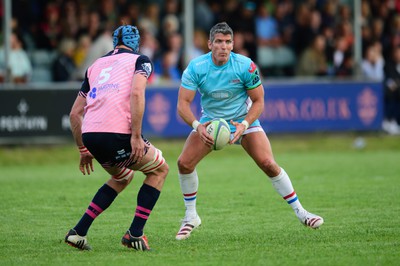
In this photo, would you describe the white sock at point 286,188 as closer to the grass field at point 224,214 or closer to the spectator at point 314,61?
the grass field at point 224,214

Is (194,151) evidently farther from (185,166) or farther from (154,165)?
(154,165)

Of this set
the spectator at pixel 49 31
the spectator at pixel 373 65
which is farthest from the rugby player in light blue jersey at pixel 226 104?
the spectator at pixel 373 65

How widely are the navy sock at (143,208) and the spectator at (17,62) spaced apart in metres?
10.7

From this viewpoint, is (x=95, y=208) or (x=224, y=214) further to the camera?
(x=224, y=214)

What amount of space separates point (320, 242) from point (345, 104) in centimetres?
1293

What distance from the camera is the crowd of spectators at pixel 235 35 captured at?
1953 centimetres

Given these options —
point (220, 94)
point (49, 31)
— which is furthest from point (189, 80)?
point (49, 31)

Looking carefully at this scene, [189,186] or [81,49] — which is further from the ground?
Result: [189,186]

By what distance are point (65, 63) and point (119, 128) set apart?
11272 mm

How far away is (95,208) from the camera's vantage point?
28.2 ft

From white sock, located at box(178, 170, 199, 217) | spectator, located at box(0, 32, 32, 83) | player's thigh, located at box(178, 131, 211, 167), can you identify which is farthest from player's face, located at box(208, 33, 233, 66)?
spectator, located at box(0, 32, 32, 83)

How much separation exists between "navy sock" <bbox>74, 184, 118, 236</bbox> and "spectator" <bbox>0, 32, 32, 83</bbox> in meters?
10.5

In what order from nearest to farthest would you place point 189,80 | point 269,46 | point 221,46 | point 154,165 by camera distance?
point 154,165
point 221,46
point 189,80
point 269,46

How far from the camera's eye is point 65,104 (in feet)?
61.5
